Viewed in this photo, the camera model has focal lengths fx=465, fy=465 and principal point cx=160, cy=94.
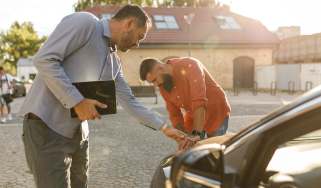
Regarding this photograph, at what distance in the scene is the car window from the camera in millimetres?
1775

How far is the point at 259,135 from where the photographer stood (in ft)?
5.45

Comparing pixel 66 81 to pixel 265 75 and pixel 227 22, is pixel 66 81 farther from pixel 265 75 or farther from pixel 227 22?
pixel 227 22

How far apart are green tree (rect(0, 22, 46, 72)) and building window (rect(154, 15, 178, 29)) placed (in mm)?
47060

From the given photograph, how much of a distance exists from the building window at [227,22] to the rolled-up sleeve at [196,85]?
98.9 feet

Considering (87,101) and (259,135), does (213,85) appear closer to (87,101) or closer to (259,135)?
(87,101)

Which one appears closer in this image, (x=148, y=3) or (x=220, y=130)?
(x=220, y=130)

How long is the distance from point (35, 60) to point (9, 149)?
645 centimetres

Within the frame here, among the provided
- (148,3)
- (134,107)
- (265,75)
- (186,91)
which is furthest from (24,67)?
(134,107)

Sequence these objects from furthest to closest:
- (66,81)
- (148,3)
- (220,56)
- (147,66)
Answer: (148,3) → (220,56) → (147,66) → (66,81)

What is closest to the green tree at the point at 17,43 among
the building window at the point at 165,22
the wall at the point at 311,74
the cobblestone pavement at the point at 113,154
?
the building window at the point at 165,22

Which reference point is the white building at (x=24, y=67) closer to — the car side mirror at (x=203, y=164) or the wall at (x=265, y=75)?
the wall at (x=265, y=75)

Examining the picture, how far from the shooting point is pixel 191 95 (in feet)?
12.7

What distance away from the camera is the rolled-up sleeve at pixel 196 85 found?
3824 millimetres

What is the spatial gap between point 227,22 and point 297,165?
108ft
